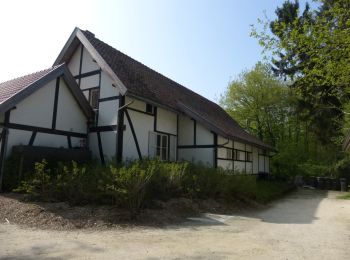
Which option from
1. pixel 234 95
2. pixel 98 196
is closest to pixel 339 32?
pixel 98 196

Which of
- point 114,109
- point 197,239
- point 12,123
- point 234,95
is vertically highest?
point 234,95

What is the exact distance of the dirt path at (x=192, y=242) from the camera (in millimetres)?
6285

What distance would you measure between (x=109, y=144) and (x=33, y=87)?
397 centimetres

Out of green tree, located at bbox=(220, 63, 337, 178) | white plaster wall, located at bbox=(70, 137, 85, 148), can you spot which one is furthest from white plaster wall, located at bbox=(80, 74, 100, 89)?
green tree, located at bbox=(220, 63, 337, 178)

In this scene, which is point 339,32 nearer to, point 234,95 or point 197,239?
point 197,239

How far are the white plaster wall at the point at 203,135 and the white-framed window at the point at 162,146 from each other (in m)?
1.36

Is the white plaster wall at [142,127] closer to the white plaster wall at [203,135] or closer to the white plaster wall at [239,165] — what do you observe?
the white plaster wall at [203,135]

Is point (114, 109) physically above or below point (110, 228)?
above

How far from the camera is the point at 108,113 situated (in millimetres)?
15414

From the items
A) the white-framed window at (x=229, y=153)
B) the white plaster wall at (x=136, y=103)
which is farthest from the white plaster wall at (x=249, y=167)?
the white plaster wall at (x=136, y=103)

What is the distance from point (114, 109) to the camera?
15.2m

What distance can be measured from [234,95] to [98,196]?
27747 millimetres

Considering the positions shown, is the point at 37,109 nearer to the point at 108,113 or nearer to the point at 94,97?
the point at 108,113

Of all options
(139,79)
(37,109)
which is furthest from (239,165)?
(37,109)
